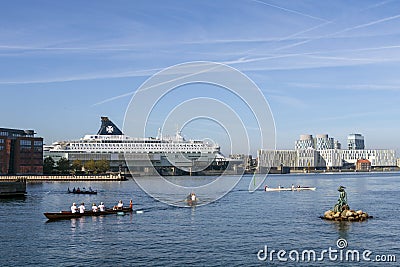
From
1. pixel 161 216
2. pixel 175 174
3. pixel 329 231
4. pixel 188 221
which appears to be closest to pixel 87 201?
pixel 161 216

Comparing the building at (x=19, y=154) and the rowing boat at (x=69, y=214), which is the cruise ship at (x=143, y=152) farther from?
the rowing boat at (x=69, y=214)

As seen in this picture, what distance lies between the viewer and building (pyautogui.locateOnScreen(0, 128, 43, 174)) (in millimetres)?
130750

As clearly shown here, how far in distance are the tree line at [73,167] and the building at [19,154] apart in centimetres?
1256

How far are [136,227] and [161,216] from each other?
7.61 m

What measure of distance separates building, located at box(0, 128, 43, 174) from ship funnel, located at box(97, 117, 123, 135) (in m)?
51.6

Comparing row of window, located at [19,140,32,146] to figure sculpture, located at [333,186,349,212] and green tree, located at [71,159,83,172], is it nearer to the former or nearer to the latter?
green tree, located at [71,159,83,172]

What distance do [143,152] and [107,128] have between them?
26.2 metres

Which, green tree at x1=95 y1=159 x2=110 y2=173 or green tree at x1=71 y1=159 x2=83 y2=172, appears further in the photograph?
green tree at x1=71 y1=159 x2=83 y2=172

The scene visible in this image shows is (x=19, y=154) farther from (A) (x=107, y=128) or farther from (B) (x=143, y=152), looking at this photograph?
(A) (x=107, y=128)

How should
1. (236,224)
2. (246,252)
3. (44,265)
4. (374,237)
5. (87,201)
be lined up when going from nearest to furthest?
1. (44,265)
2. (246,252)
3. (374,237)
4. (236,224)
5. (87,201)

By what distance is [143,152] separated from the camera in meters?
172

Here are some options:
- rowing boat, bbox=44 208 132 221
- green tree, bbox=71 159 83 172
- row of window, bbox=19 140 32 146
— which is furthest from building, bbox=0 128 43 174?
rowing boat, bbox=44 208 132 221

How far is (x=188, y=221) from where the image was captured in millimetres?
45938

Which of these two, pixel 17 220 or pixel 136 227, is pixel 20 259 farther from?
pixel 17 220
